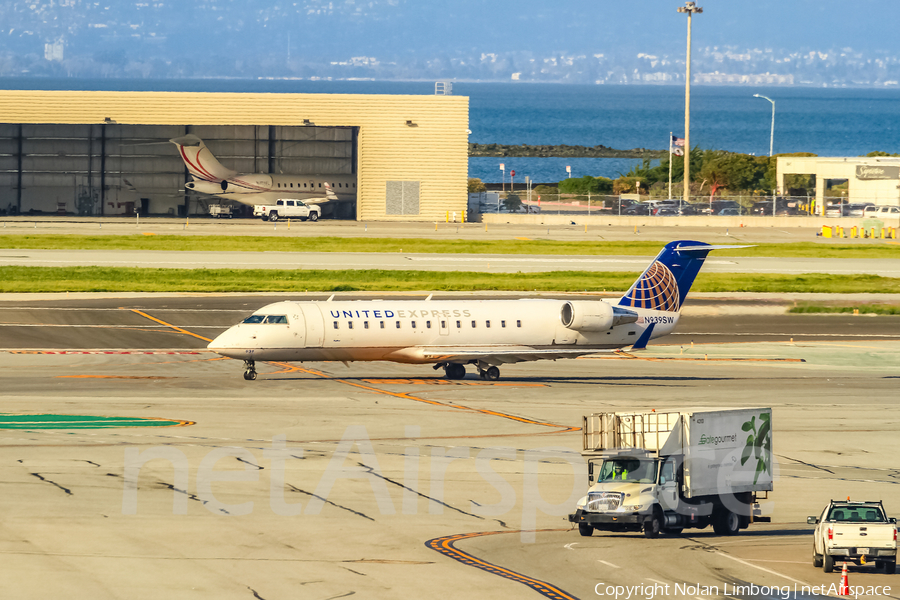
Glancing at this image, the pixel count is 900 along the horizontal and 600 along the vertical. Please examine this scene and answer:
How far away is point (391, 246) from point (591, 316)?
48.1 meters

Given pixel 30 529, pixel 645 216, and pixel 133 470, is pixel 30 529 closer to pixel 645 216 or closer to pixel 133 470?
pixel 133 470

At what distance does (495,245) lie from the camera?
94.5 metres

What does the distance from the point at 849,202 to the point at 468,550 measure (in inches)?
4234

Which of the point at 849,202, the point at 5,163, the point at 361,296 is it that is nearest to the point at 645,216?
the point at 849,202

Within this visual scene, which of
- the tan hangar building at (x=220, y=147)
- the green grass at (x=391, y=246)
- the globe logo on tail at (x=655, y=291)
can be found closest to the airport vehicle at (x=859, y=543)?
the globe logo on tail at (x=655, y=291)

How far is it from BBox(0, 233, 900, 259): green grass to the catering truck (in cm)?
6521

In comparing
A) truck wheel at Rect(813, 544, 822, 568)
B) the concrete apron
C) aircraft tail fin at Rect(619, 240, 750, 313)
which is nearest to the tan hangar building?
the concrete apron

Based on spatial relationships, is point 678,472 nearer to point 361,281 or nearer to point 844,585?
point 844,585

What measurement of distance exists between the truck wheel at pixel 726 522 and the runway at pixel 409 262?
5656 cm

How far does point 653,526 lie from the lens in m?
24.0

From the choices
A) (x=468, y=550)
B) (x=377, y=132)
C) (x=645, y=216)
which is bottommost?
(x=468, y=550)

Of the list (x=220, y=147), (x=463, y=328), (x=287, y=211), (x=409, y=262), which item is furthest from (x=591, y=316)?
(x=220, y=147)

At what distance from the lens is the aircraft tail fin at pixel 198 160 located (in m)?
110

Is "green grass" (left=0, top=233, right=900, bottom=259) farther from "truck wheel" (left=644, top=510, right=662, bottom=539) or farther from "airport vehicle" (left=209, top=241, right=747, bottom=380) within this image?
"truck wheel" (left=644, top=510, right=662, bottom=539)
